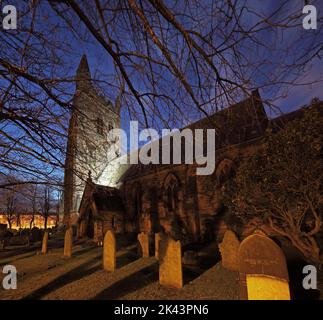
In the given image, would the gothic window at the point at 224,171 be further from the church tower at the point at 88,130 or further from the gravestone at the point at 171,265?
the church tower at the point at 88,130

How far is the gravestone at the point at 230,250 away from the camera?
826cm

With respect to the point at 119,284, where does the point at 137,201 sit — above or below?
above

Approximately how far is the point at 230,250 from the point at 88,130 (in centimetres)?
730

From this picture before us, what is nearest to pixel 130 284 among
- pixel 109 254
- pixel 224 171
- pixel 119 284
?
pixel 119 284

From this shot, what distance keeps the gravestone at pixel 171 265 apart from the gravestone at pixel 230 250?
2610mm

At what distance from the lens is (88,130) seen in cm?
367

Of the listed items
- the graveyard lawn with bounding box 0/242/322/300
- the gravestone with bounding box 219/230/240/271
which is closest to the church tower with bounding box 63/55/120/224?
the graveyard lawn with bounding box 0/242/322/300

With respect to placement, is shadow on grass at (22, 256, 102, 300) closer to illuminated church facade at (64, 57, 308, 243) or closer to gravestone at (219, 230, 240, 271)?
illuminated church facade at (64, 57, 308, 243)

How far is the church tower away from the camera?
128 inches

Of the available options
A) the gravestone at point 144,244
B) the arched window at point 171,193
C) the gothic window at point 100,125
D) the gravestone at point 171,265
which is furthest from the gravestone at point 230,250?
the arched window at point 171,193

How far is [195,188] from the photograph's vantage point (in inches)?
638

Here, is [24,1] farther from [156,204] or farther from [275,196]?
[156,204]
